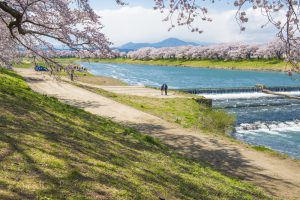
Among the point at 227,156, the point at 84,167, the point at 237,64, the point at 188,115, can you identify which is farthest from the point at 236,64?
the point at 84,167

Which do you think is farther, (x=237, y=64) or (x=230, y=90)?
(x=237, y=64)

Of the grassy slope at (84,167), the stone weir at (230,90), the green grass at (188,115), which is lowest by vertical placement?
the stone weir at (230,90)

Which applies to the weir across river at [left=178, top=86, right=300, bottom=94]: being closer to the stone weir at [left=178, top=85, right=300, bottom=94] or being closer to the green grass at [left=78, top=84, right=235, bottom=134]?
the stone weir at [left=178, top=85, right=300, bottom=94]

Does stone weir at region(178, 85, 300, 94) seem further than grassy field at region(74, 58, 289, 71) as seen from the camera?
No

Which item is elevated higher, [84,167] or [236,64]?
[84,167]

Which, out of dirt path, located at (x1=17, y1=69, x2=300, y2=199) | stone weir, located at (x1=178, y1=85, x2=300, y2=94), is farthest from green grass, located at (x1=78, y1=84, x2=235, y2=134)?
stone weir, located at (x1=178, y1=85, x2=300, y2=94)

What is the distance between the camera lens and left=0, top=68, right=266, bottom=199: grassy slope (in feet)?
25.3

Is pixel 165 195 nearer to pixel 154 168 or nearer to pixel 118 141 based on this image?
A: pixel 154 168

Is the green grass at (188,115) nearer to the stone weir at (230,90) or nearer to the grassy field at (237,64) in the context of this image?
the stone weir at (230,90)

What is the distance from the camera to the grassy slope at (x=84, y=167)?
7.71 metres

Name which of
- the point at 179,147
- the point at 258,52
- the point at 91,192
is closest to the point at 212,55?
the point at 258,52

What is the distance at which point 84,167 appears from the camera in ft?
30.4

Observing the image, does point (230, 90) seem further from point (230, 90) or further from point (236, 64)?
point (236, 64)

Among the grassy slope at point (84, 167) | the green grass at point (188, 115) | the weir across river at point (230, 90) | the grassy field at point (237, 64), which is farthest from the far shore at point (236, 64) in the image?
the grassy slope at point (84, 167)
